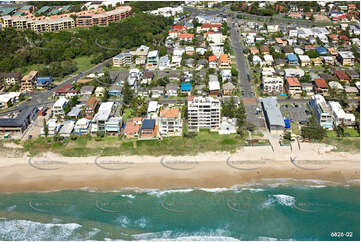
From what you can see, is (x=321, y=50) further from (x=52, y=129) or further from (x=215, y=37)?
(x=52, y=129)

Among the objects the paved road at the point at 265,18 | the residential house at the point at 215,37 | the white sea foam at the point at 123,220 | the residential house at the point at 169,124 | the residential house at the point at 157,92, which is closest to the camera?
the white sea foam at the point at 123,220

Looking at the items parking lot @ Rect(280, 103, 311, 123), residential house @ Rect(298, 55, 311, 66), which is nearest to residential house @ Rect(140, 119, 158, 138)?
parking lot @ Rect(280, 103, 311, 123)

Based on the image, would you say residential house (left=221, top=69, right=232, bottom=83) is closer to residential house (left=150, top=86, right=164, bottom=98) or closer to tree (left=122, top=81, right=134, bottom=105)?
residential house (left=150, top=86, right=164, bottom=98)

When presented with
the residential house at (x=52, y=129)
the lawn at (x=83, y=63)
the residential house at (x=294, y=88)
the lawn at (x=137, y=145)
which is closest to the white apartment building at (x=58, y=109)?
the residential house at (x=52, y=129)


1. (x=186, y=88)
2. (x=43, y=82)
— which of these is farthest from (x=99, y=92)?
(x=186, y=88)

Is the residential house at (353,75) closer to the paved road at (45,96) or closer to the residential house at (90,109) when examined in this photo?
the residential house at (90,109)

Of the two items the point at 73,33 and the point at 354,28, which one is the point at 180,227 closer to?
the point at 73,33

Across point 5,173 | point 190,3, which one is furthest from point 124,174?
point 190,3
